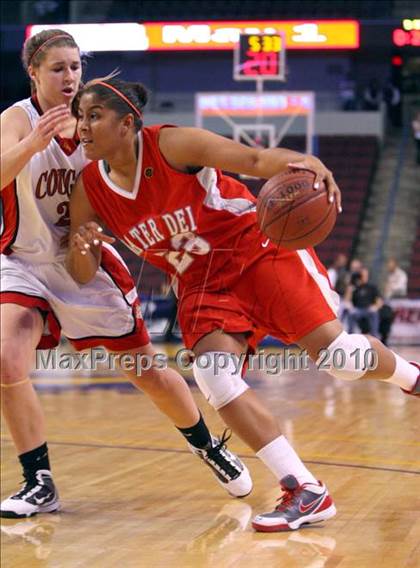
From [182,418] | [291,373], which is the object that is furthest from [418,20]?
[182,418]

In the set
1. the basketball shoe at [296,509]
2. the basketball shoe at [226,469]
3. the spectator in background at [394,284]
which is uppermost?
the basketball shoe at [296,509]

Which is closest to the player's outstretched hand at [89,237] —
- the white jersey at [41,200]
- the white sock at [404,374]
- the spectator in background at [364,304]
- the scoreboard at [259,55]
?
the white jersey at [41,200]

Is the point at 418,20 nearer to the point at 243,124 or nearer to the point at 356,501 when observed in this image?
the point at 243,124

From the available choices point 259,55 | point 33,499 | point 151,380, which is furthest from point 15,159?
point 259,55

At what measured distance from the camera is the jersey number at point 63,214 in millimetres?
3814

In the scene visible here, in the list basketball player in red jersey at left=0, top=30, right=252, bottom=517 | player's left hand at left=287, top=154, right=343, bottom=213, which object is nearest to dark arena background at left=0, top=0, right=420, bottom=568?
basketball player in red jersey at left=0, top=30, right=252, bottom=517

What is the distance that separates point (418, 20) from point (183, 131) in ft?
23.8

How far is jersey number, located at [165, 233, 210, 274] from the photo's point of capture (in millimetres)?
Result: 3523

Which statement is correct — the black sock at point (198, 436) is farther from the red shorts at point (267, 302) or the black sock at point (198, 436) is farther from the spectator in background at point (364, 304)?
the spectator in background at point (364, 304)

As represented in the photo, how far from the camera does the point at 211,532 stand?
11.0 ft

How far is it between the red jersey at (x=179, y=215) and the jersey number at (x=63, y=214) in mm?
200

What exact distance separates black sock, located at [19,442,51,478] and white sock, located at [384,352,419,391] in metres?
1.30

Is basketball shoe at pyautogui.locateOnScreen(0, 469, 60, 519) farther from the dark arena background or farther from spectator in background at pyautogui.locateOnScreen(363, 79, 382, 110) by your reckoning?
spectator in background at pyautogui.locateOnScreen(363, 79, 382, 110)

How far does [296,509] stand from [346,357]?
53 cm
